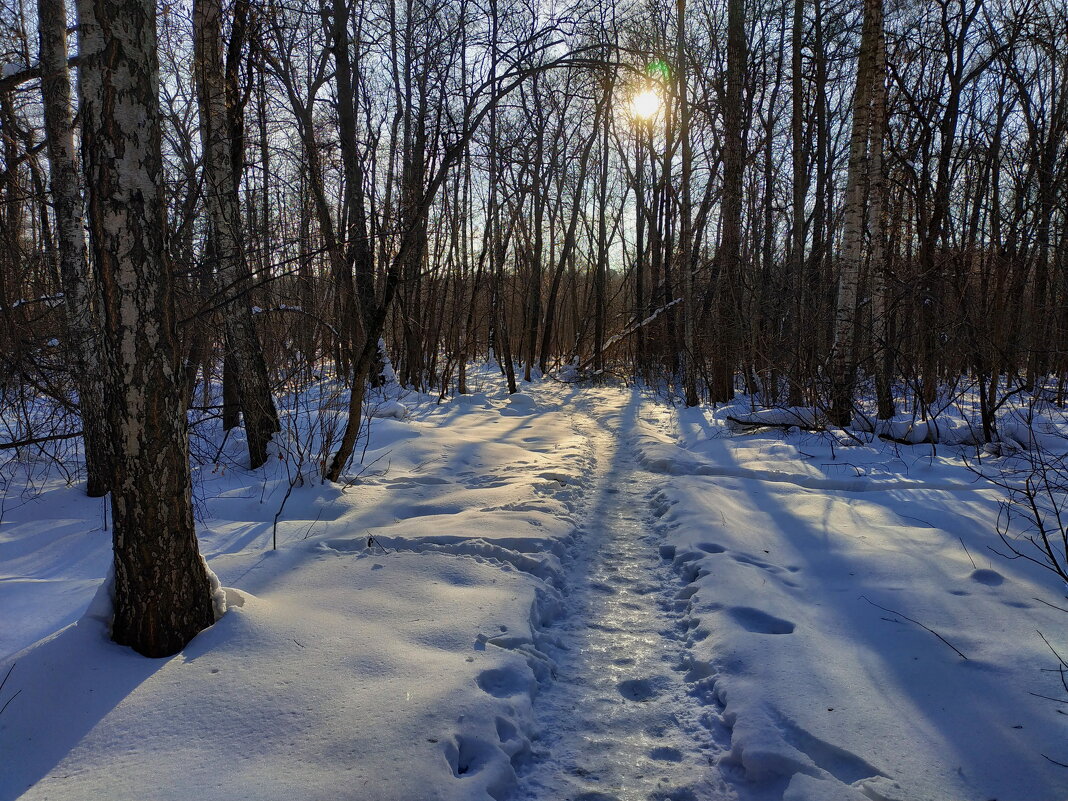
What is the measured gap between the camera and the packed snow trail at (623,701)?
2.11 m

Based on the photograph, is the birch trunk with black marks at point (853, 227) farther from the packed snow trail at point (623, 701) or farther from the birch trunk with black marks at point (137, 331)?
the birch trunk with black marks at point (137, 331)

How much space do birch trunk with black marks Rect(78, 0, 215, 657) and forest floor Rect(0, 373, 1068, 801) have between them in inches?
9.4

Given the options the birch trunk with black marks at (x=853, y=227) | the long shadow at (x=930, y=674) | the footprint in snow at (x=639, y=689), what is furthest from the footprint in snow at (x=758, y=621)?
the birch trunk with black marks at (x=853, y=227)

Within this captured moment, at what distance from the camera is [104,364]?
2.25m

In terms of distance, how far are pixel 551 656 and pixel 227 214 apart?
529cm

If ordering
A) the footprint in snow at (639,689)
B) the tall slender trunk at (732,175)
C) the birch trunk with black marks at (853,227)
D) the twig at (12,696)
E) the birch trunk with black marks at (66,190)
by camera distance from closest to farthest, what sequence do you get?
the twig at (12,696)
the footprint in snow at (639,689)
the birch trunk with black marks at (66,190)
the birch trunk with black marks at (853,227)
the tall slender trunk at (732,175)

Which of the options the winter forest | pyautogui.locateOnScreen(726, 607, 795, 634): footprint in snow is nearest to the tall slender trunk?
the winter forest

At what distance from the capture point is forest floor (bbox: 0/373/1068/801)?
6.54 feet

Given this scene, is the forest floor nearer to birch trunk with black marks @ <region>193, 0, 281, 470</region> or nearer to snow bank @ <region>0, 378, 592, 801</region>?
snow bank @ <region>0, 378, 592, 801</region>

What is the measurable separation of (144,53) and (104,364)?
1190mm

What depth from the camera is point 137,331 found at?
2234 mm

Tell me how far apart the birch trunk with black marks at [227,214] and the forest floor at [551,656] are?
1126 millimetres

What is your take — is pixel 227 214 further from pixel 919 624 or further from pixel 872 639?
pixel 919 624

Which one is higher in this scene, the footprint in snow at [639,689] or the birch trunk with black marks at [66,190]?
the birch trunk with black marks at [66,190]
